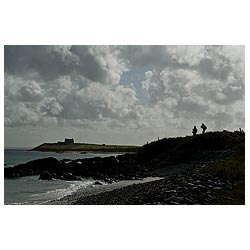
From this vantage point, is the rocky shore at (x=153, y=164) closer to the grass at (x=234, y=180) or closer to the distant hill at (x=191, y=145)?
the distant hill at (x=191, y=145)

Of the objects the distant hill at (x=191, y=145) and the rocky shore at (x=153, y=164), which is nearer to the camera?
the rocky shore at (x=153, y=164)

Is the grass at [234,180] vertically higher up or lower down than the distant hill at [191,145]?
lower down

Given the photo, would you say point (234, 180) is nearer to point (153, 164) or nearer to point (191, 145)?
point (191, 145)

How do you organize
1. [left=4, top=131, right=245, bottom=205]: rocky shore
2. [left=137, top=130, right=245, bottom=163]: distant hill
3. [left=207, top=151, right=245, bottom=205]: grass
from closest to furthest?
1. [left=207, top=151, right=245, bottom=205]: grass
2. [left=4, top=131, right=245, bottom=205]: rocky shore
3. [left=137, top=130, right=245, bottom=163]: distant hill

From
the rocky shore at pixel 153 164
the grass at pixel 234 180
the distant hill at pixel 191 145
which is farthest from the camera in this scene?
the distant hill at pixel 191 145

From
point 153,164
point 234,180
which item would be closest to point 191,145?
point 153,164

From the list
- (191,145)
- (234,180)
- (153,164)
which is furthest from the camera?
(153,164)

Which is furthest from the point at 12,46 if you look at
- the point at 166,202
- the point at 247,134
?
the point at 247,134

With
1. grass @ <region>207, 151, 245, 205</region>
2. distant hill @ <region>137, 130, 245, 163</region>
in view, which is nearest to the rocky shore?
distant hill @ <region>137, 130, 245, 163</region>

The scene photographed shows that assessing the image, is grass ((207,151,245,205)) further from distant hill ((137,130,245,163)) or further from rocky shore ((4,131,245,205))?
distant hill ((137,130,245,163))

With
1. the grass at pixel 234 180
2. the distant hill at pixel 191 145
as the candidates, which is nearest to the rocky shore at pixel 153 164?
the distant hill at pixel 191 145

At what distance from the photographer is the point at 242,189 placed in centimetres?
1428

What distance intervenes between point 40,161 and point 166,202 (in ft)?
86.3

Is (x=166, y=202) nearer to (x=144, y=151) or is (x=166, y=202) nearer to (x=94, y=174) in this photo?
(x=94, y=174)
